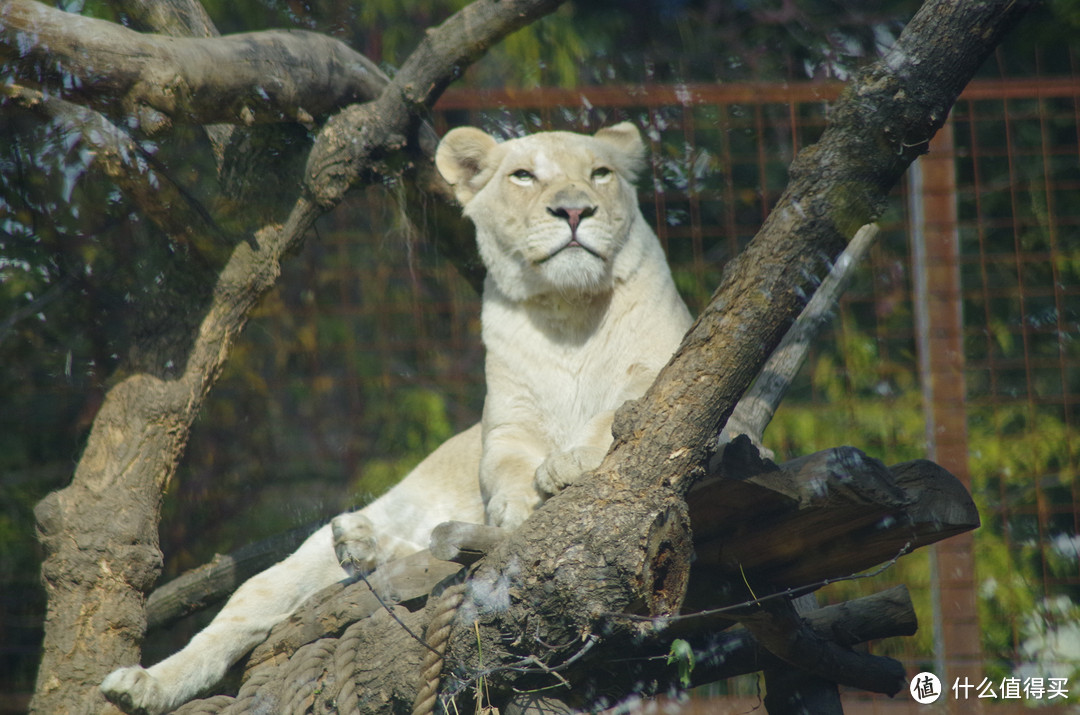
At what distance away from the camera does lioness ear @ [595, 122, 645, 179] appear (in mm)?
3535

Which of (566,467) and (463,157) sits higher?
(463,157)

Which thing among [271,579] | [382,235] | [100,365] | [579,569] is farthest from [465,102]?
[579,569]

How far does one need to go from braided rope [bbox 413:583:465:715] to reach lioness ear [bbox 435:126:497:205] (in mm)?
1769

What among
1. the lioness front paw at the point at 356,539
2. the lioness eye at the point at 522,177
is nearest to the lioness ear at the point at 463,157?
the lioness eye at the point at 522,177

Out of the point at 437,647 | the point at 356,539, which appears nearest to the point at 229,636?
the point at 356,539

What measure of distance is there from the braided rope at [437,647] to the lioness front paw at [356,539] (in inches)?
32.1

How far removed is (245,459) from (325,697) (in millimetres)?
2823

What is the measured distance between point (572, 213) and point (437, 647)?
57.3 inches

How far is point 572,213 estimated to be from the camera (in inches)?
119

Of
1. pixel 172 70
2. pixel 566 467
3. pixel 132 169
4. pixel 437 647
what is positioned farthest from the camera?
pixel 132 169

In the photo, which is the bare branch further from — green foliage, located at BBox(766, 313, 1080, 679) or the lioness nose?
green foliage, located at BBox(766, 313, 1080, 679)

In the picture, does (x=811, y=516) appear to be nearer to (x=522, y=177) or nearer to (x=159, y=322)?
(x=522, y=177)

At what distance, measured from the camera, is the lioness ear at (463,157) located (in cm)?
341

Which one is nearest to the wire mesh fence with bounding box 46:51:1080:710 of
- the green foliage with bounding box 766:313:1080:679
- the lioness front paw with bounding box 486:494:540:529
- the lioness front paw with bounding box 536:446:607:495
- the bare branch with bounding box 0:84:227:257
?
the green foliage with bounding box 766:313:1080:679
